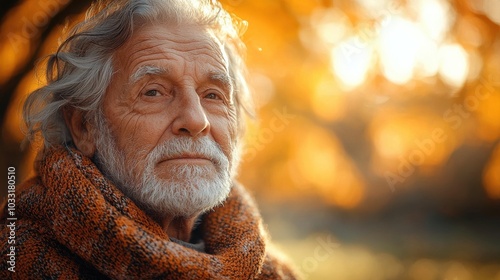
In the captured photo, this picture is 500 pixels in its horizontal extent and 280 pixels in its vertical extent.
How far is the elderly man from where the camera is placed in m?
1.98

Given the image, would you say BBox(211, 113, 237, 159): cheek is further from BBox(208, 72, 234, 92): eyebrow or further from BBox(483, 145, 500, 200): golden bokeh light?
BBox(483, 145, 500, 200): golden bokeh light

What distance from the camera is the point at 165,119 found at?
7.56ft

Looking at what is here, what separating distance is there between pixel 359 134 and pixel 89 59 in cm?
1317

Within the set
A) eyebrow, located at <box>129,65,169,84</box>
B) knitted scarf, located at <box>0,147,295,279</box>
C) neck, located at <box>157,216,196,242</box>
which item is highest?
eyebrow, located at <box>129,65,169,84</box>

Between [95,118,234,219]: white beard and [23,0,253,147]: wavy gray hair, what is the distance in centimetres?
20

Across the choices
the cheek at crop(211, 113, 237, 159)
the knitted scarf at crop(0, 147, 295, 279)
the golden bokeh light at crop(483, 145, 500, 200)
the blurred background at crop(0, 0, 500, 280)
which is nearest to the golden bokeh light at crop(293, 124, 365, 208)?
the blurred background at crop(0, 0, 500, 280)

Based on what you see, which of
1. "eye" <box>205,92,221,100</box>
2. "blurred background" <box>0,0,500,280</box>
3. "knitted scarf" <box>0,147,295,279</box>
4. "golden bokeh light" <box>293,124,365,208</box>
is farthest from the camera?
"golden bokeh light" <box>293,124,365,208</box>

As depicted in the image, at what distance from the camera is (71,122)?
248cm

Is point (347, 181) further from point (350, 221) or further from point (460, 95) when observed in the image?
point (460, 95)

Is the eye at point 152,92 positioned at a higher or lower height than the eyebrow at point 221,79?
lower

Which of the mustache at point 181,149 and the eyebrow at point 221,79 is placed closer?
the mustache at point 181,149

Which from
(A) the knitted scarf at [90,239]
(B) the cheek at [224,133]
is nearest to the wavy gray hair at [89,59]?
(A) the knitted scarf at [90,239]

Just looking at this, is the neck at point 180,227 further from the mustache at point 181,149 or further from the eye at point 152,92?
the eye at point 152,92

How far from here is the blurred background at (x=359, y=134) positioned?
209 inches
